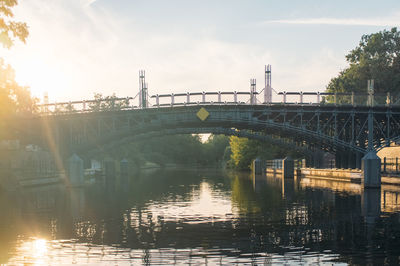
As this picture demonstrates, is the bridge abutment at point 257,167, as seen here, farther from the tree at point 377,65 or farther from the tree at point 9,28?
the tree at point 9,28

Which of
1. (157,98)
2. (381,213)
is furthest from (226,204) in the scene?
(157,98)

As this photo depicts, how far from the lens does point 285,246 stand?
59.7 ft

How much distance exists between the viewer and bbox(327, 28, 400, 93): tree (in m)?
103

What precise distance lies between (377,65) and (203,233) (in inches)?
3686

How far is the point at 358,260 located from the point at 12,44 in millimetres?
15415

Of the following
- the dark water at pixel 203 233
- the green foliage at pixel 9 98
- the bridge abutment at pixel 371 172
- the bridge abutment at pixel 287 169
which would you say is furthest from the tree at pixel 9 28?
the bridge abutment at pixel 287 169

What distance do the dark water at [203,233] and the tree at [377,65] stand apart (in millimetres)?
73705

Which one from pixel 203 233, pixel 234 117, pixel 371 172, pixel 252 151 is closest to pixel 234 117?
pixel 234 117

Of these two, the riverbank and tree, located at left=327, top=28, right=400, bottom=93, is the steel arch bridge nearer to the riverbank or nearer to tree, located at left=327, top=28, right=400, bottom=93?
the riverbank

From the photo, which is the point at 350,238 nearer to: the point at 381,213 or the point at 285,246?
the point at 285,246

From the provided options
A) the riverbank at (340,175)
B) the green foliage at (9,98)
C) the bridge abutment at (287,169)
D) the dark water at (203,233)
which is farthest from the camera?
the bridge abutment at (287,169)

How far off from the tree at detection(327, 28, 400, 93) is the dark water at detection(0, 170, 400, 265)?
73705mm

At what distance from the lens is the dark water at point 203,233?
53.5 ft

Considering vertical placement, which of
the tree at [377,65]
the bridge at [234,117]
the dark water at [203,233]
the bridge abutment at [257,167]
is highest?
the tree at [377,65]
